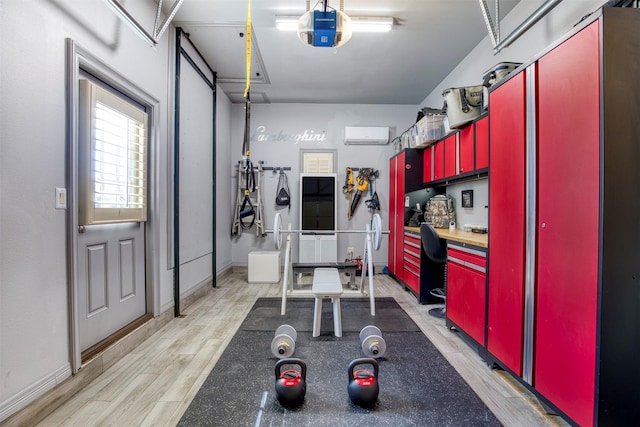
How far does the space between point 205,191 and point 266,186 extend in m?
1.40

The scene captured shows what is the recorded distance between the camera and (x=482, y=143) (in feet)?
8.93

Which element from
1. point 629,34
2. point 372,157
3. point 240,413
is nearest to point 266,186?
point 372,157

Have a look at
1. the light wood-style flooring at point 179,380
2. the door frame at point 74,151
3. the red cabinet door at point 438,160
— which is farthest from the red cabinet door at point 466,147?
the door frame at point 74,151

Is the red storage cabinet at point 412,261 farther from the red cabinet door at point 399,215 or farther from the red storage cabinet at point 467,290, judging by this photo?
the red storage cabinet at point 467,290

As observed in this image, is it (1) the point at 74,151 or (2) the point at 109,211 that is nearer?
(1) the point at 74,151

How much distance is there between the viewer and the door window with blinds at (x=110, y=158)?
1.84 meters

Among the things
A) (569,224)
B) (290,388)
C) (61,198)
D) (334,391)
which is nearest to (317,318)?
(334,391)

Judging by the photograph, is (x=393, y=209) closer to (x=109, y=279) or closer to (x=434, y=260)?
(x=434, y=260)

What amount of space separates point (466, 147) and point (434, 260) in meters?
1.30

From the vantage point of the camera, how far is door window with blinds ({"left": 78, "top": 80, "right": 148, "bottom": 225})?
184 cm

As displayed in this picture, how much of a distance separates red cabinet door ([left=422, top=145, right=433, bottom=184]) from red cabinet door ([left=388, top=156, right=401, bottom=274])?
506mm

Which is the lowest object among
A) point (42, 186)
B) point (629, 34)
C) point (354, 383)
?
point (354, 383)

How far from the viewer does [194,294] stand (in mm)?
3480

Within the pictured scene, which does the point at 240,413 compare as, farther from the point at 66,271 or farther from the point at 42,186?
the point at 42,186
